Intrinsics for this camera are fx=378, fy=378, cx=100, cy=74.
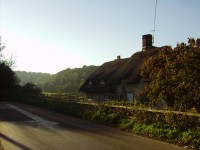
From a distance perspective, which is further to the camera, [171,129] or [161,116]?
[161,116]

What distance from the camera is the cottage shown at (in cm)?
4056

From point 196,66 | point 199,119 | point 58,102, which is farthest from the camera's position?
point 58,102

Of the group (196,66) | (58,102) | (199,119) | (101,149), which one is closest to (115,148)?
(101,149)

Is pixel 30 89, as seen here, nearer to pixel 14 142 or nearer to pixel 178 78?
pixel 178 78

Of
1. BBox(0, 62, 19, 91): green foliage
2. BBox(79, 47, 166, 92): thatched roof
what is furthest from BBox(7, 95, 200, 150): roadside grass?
BBox(0, 62, 19, 91): green foliage

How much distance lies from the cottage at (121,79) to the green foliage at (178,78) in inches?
623

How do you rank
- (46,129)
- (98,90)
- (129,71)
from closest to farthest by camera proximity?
(46,129), (129,71), (98,90)

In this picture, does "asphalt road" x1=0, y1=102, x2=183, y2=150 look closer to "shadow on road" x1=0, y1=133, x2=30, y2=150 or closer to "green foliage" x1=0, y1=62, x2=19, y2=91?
"shadow on road" x1=0, y1=133, x2=30, y2=150

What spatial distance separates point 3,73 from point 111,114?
170 feet

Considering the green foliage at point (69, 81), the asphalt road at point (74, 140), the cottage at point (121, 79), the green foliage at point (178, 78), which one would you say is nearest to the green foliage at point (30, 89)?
the cottage at point (121, 79)

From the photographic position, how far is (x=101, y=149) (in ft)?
43.8

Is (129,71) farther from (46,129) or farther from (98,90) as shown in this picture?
(46,129)

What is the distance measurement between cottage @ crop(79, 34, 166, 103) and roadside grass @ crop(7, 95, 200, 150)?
12.6 meters

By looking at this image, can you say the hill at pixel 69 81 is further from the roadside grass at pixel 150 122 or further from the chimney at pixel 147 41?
the roadside grass at pixel 150 122
